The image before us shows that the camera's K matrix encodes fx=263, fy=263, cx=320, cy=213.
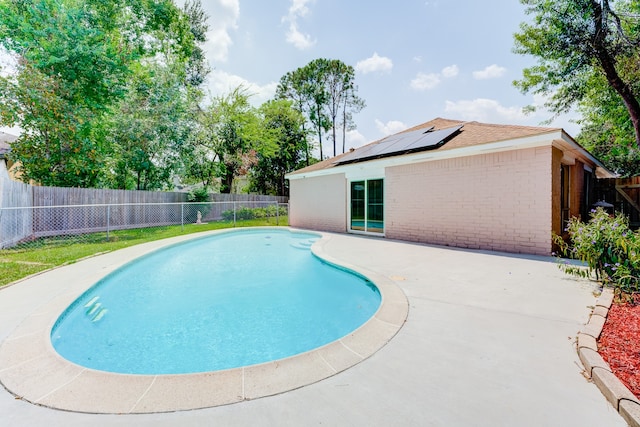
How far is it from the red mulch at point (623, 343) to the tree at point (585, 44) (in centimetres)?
839

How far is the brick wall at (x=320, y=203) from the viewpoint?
11.1m

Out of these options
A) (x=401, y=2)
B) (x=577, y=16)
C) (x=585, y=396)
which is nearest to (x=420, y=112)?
(x=401, y=2)

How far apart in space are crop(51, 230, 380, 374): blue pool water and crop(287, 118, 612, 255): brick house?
387 cm

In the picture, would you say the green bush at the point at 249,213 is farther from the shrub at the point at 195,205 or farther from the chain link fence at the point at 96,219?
the shrub at the point at 195,205

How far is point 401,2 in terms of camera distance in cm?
943

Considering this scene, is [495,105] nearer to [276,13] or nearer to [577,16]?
[577,16]

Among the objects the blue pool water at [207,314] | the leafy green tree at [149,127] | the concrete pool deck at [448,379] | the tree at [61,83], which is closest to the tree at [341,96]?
the leafy green tree at [149,127]

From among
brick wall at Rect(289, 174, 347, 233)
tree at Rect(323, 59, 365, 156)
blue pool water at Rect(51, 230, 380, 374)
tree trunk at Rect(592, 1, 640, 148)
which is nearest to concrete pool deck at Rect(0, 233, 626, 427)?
blue pool water at Rect(51, 230, 380, 374)

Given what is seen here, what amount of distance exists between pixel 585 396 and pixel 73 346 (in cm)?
482

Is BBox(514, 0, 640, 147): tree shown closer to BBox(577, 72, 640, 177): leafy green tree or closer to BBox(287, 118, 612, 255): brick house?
BBox(577, 72, 640, 177): leafy green tree

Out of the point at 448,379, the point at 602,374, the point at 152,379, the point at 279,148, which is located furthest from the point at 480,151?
the point at 279,148

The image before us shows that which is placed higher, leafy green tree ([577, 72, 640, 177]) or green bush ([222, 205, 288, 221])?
leafy green tree ([577, 72, 640, 177])

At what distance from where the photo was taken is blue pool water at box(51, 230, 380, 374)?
2990mm

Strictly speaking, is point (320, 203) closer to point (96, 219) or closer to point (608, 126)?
point (96, 219)
